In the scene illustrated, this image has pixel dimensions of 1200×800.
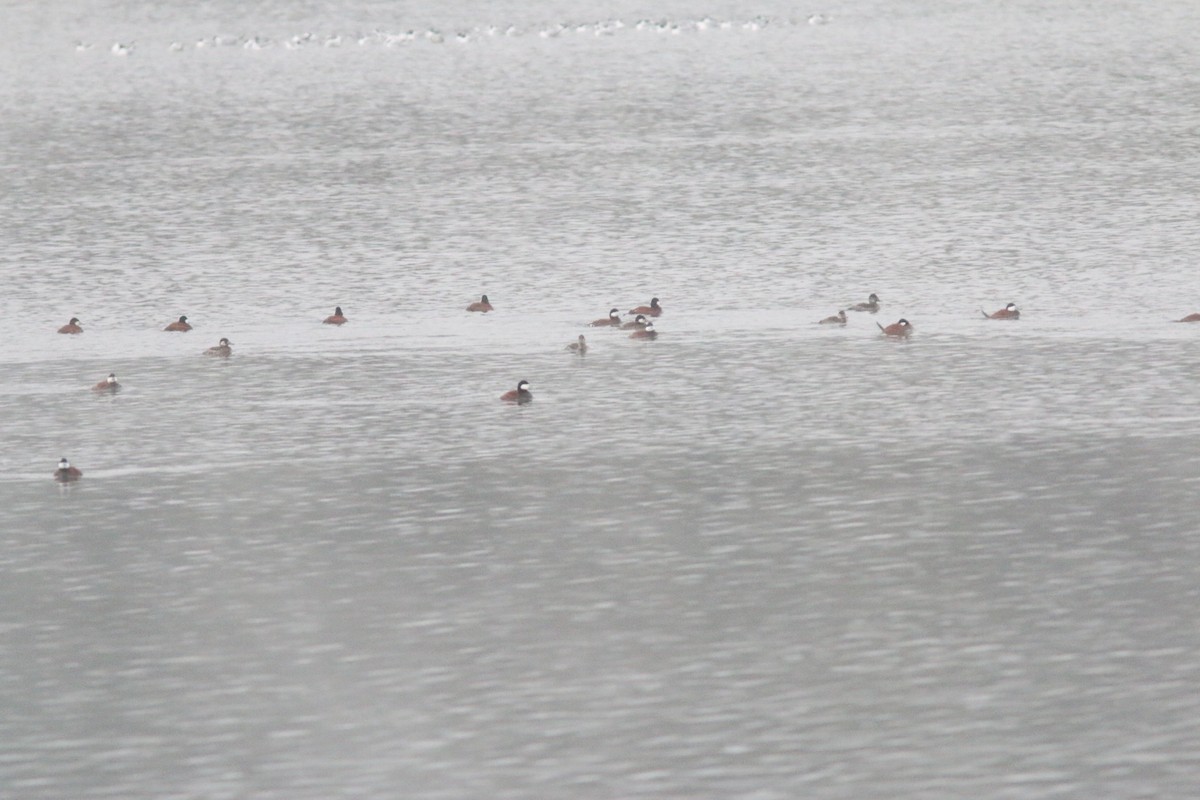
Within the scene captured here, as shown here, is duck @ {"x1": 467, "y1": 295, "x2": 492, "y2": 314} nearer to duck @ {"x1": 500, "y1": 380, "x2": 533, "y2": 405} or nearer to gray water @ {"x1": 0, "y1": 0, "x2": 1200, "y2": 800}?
gray water @ {"x1": 0, "y1": 0, "x2": 1200, "y2": 800}

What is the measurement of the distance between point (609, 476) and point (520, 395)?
20.9 feet

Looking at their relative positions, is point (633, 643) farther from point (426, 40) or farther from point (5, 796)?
point (426, 40)

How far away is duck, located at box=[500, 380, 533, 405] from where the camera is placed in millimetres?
40156

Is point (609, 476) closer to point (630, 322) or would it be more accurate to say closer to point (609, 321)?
point (630, 322)

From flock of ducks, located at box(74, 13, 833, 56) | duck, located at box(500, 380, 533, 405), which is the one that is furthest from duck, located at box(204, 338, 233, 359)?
flock of ducks, located at box(74, 13, 833, 56)

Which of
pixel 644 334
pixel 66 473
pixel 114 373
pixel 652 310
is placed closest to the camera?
pixel 66 473

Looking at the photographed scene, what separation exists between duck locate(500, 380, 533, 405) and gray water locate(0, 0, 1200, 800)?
23 centimetres

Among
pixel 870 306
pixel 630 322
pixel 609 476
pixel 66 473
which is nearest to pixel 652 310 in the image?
pixel 630 322

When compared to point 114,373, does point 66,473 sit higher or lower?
lower

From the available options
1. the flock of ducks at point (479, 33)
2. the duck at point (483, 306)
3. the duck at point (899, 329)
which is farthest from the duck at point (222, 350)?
the flock of ducks at point (479, 33)

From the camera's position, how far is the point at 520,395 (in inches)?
1582

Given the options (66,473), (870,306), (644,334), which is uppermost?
(870,306)

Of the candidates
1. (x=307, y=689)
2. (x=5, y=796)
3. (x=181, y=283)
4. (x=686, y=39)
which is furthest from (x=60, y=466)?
(x=686, y=39)

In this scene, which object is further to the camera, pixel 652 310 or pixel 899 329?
pixel 652 310
